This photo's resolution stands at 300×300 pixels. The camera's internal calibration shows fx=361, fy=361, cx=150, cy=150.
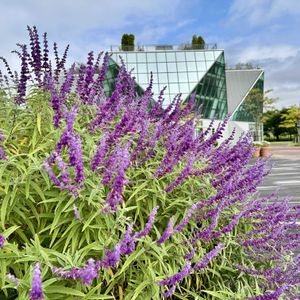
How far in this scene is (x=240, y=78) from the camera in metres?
58.9

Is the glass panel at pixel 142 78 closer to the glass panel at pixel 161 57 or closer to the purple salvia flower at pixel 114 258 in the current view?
the glass panel at pixel 161 57

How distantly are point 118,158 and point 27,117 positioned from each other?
4.06ft

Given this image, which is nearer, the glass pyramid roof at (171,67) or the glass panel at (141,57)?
the glass pyramid roof at (171,67)

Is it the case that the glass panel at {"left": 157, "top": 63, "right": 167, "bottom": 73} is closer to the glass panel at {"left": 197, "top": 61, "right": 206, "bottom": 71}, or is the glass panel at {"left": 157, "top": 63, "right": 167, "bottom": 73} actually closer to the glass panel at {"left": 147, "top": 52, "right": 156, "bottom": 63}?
the glass panel at {"left": 147, "top": 52, "right": 156, "bottom": 63}

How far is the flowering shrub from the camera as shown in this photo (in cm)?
175

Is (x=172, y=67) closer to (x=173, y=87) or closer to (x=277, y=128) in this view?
(x=173, y=87)

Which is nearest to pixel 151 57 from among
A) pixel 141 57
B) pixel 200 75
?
pixel 141 57

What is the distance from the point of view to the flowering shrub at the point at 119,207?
5.73 feet

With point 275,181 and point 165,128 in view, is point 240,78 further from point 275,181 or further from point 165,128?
point 165,128

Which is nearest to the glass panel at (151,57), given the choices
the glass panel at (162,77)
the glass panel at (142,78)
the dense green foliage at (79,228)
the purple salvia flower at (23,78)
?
the glass panel at (162,77)

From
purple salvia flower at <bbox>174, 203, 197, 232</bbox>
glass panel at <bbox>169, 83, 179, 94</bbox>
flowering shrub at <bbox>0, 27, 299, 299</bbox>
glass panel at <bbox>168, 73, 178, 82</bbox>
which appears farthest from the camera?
glass panel at <bbox>168, 73, 178, 82</bbox>

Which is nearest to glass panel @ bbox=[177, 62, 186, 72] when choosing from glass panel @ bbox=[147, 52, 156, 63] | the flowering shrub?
glass panel @ bbox=[147, 52, 156, 63]

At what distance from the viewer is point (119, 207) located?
6.24 feet

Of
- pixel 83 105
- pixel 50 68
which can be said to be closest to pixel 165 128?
pixel 83 105
